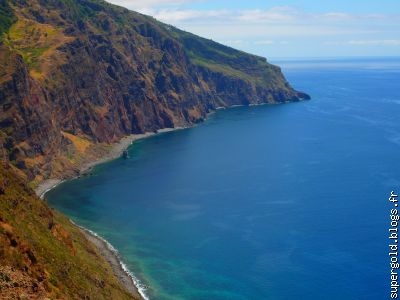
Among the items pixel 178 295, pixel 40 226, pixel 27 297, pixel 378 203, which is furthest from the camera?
pixel 378 203

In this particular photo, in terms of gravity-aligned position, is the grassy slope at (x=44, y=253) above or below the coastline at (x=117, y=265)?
above

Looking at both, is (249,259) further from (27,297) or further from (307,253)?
(27,297)

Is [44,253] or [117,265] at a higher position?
[44,253]

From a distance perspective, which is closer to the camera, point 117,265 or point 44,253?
point 44,253

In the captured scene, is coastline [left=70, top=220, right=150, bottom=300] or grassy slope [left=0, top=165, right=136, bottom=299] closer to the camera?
grassy slope [left=0, top=165, right=136, bottom=299]

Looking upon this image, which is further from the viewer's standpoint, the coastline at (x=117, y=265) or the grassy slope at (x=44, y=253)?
the coastline at (x=117, y=265)

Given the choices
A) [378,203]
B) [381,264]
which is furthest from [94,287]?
[378,203]

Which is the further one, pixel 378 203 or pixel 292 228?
pixel 378 203

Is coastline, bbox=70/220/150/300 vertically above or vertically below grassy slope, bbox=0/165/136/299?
below
